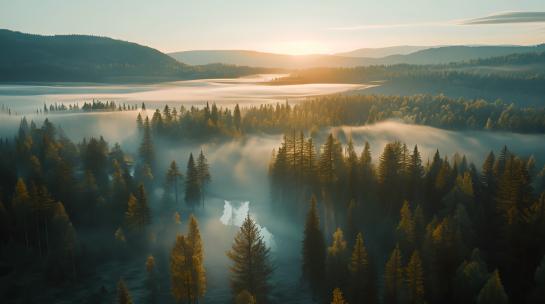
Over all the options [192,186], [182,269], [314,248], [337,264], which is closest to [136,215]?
[192,186]

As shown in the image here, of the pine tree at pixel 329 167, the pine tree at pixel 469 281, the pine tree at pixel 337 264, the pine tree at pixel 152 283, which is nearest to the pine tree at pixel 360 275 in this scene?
the pine tree at pixel 337 264

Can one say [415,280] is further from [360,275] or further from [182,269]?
[182,269]

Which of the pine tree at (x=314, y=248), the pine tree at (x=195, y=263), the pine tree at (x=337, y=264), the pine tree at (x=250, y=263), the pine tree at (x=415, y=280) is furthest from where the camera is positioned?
the pine tree at (x=314, y=248)

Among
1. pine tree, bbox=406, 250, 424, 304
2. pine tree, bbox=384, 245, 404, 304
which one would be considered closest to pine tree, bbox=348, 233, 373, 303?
pine tree, bbox=384, 245, 404, 304

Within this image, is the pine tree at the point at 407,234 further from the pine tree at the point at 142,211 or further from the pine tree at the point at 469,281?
the pine tree at the point at 142,211

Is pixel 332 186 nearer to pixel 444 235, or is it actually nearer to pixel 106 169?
pixel 444 235

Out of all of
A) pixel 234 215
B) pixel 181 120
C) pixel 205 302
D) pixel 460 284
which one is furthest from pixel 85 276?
pixel 181 120

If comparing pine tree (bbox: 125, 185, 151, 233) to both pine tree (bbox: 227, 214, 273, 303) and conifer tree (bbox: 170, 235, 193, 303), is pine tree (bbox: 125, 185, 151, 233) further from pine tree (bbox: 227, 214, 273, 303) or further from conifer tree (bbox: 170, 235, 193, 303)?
pine tree (bbox: 227, 214, 273, 303)

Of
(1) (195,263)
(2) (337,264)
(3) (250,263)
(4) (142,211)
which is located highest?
(1) (195,263)
